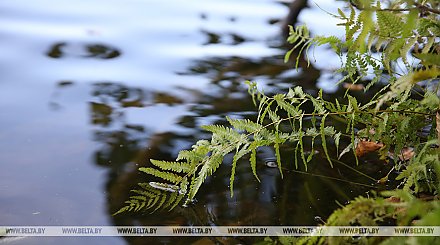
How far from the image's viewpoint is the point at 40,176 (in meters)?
1.61

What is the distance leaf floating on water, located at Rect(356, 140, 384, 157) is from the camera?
1688 millimetres

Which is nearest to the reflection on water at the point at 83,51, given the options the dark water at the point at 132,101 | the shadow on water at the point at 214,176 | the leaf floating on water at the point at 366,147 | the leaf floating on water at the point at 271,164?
the dark water at the point at 132,101

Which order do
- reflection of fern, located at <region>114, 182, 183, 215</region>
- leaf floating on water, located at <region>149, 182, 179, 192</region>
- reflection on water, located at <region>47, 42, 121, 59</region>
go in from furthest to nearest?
reflection on water, located at <region>47, 42, 121, 59</region> < leaf floating on water, located at <region>149, 182, 179, 192</region> < reflection of fern, located at <region>114, 182, 183, 215</region>

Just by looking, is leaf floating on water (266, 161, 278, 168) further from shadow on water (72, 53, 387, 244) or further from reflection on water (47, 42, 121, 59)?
reflection on water (47, 42, 121, 59)

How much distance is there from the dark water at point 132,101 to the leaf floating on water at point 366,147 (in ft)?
0.27

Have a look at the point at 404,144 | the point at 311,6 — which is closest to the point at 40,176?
the point at 404,144

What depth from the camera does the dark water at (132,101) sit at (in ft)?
4.59

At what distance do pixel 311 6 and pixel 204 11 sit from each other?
0.87 meters

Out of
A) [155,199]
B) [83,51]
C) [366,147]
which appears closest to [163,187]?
[155,199]

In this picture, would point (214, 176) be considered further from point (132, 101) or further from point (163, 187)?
point (132, 101)

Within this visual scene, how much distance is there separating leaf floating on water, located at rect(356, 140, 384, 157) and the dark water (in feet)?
0.27

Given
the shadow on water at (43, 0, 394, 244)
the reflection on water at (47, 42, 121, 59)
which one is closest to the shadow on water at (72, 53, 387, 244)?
the shadow on water at (43, 0, 394, 244)

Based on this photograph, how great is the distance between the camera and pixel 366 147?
1.72 metres

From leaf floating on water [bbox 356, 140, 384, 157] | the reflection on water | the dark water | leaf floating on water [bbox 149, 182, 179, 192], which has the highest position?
leaf floating on water [bbox 356, 140, 384, 157]
